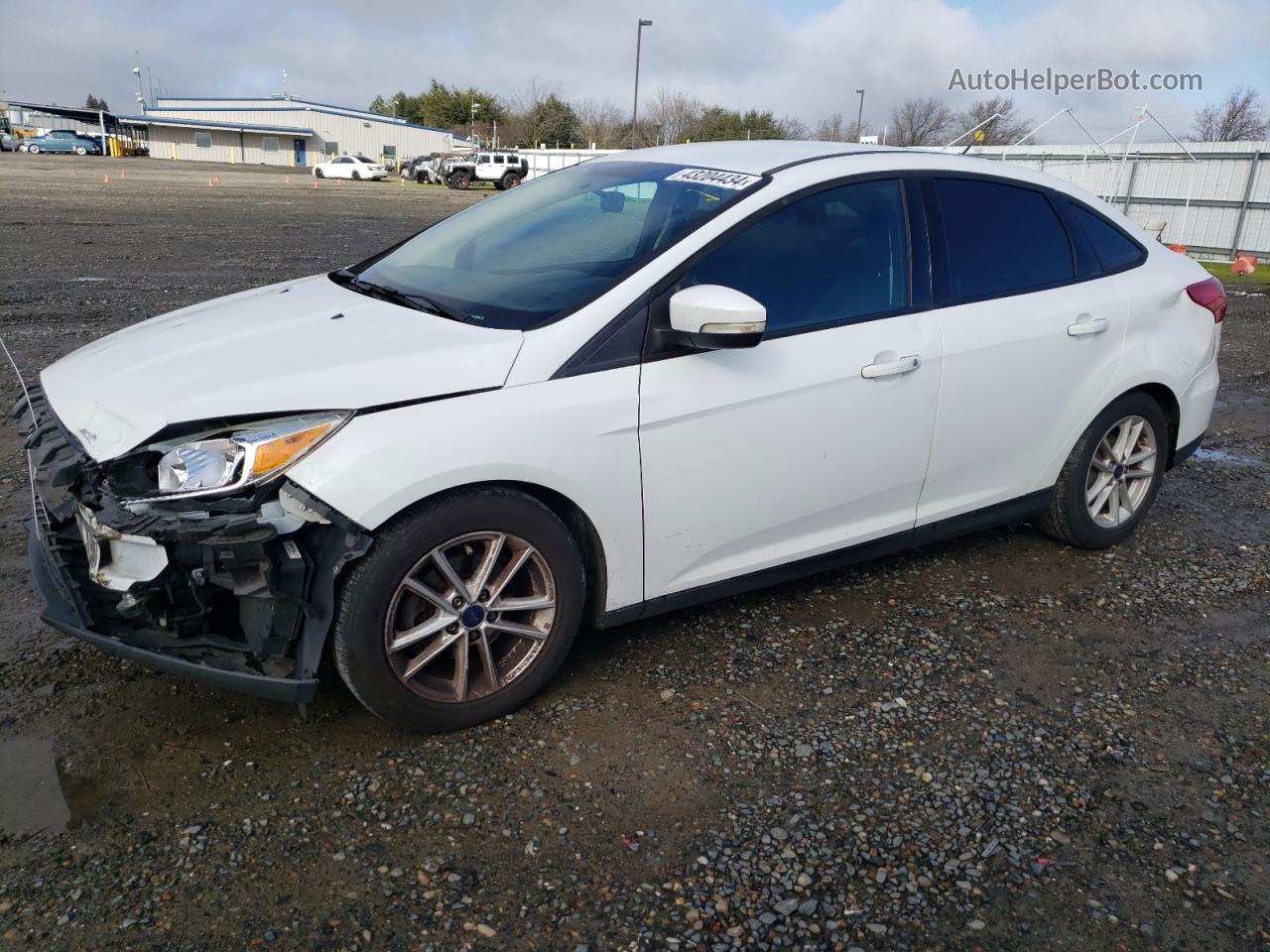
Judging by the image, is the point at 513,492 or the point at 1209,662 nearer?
the point at 513,492

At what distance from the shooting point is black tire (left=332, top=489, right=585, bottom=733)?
2.76 meters

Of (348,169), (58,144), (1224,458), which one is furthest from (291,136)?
(1224,458)

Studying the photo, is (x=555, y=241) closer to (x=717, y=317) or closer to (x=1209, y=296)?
(x=717, y=317)

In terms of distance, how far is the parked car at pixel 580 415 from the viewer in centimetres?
272

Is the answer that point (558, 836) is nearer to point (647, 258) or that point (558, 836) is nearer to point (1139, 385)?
point (647, 258)

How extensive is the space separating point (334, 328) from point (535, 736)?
1.45 meters

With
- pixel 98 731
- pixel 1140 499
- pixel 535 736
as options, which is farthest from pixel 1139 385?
pixel 98 731

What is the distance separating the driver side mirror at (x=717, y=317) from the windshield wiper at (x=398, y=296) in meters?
0.72

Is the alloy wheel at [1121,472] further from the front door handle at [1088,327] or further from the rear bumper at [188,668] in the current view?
the rear bumper at [188,668]

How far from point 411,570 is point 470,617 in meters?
0.27

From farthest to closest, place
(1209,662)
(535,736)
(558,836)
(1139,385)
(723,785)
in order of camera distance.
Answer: (1139,385)
(1209,662)
(535,736)
(723,785)
(558,836)

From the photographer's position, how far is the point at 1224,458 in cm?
637

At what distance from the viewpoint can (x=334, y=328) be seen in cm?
319

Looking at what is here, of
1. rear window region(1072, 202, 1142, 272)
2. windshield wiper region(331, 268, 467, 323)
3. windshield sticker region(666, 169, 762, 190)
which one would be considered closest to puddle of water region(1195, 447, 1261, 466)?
rear window region(1072, 202, 1142, 272)
